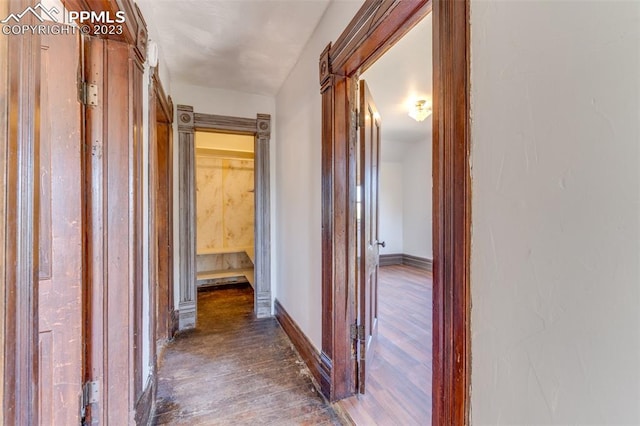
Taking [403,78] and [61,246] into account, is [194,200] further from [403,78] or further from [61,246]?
[403,78]

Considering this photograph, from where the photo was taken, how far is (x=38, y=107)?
2.16 ft

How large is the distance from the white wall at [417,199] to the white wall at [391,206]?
10 cm

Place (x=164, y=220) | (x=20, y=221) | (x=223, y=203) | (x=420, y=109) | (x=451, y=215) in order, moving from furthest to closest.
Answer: (x=223, y=203) → (x=420, y=109) → (x=164, y=220) → (x=451, y=215) → (x=20, y=221)

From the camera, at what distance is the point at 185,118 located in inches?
112

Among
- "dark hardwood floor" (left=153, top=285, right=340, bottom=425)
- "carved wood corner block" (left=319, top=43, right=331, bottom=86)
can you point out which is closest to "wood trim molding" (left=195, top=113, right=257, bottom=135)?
"carved wood corner block" (left=319, top=43, right=331, bottom=86)

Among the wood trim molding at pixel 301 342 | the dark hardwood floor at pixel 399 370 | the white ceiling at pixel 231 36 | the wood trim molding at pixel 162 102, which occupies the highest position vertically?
the white ceiling at pixel 231 36

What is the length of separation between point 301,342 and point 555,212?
6.89 ft

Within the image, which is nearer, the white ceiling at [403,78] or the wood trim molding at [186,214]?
the white ceiling at [403,78]

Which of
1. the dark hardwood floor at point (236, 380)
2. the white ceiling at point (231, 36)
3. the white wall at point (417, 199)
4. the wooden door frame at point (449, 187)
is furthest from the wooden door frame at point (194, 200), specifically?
the white wall at point (417, 199)

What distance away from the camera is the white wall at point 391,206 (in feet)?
18.9

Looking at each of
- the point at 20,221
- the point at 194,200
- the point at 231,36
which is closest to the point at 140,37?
the point at 231,36

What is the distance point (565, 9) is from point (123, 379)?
2.04 meters

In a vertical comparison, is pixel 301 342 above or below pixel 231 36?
below

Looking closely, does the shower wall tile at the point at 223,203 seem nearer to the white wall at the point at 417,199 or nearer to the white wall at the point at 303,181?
the white wall at the point at 303,181
